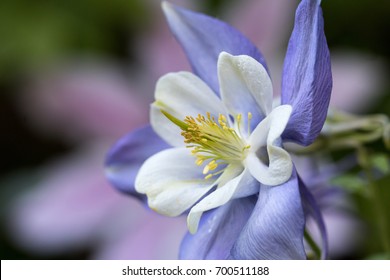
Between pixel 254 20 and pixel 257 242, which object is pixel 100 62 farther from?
pixel 257 242

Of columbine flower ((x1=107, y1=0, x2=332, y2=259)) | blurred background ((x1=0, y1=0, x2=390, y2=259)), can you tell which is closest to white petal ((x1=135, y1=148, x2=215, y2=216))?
columbine flower ((x1=107, y1=0, x2=332, y2=259))

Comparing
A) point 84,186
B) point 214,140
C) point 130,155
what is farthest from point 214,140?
point 84,186

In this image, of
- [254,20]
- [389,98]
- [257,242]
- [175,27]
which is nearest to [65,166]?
[254,20]

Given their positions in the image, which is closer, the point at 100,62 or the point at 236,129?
the point at 236,129

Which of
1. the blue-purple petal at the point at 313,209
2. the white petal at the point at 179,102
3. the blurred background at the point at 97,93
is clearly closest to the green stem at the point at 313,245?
the blue-purple petal at the point at 313,209

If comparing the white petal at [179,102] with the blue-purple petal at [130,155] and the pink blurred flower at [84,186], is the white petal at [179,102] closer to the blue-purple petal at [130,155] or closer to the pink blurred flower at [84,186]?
the blue-purple petal at [130,155]

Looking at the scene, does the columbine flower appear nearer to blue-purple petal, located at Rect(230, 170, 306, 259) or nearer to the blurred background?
blue-purple petal, located at Rect(230, 170, 306, 259)

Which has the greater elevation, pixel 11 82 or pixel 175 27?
pixel 175 27

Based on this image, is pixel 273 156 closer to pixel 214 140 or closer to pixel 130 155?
pixel 214 140
